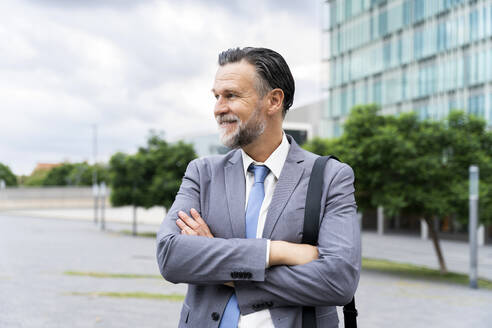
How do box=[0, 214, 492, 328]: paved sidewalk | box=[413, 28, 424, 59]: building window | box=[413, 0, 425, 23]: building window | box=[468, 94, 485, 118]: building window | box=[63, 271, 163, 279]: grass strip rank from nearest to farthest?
box=[0, 214, 492, 328]: paved sidewalk → box=[63, 271, 163, 279]: grass strip → box=[468, 94, 485, 118]: building window → box=[413, 0, 425, 23]: building window → box=[413, 28, 424, 59]: building window

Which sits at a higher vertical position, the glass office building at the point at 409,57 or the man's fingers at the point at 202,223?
the glass office building at the point at 409,57

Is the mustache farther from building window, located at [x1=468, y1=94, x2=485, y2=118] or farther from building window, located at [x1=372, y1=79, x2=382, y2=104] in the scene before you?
building window, located at [x1=372, y1=79, x2=382, y2=104]

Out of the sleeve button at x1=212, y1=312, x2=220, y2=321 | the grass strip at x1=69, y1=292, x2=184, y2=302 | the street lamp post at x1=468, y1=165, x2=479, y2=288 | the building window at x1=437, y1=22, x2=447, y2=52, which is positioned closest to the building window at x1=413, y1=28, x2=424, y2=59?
the building window at x1=437, y1=22, x2=447, y2=52

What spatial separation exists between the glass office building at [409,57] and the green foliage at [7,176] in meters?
38.9

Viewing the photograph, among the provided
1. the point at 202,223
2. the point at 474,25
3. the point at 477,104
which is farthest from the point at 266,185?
the point at 474,25

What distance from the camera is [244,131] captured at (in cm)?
238

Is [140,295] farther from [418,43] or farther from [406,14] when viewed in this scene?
[406,14]

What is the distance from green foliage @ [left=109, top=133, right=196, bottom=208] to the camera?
29031mm

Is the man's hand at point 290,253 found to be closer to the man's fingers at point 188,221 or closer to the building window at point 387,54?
the man's fingers at point 188,221

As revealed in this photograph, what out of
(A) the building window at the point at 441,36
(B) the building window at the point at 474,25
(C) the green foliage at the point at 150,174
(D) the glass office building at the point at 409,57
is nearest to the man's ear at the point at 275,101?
(C) the green foliage at the point at 150,174

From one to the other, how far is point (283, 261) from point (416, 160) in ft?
51.0

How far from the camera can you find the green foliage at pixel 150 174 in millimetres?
29031

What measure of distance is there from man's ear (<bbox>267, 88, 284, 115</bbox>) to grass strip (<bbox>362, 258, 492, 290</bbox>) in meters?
15.5

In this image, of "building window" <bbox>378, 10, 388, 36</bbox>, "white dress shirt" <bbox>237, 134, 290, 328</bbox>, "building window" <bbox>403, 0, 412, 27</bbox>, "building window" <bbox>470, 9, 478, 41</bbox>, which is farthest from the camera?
"building window" <bbox>378, 10, 388, 36</bbox>
